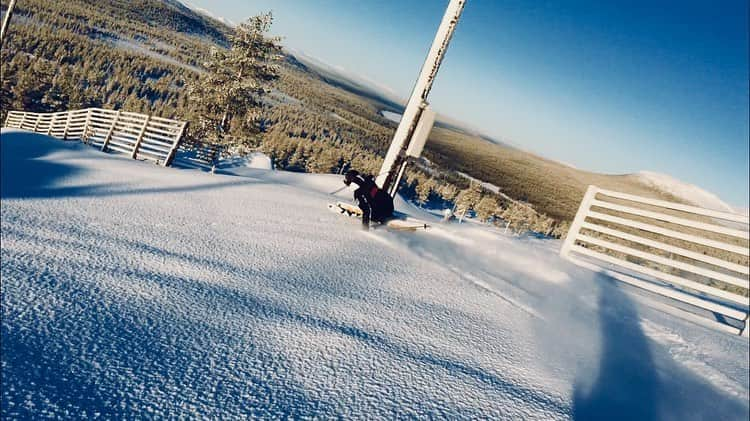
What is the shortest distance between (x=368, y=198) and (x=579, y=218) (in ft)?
10.9

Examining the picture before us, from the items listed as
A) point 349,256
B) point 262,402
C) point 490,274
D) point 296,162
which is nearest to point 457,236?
point 490,274

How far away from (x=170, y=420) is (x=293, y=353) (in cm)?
51

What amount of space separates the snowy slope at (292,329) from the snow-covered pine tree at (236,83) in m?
21.7

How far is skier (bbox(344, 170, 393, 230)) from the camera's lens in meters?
4.16

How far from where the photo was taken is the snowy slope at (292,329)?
1.14 meters

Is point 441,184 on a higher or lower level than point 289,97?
lower

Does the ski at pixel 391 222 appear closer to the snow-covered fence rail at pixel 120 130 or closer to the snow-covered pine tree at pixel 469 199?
the snow-covered fence rail at pixel 120 130

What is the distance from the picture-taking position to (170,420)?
984 millimetres

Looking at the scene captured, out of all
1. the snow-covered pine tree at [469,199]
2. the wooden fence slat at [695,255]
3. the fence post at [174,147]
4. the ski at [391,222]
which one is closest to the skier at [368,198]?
the ski at [391,222]

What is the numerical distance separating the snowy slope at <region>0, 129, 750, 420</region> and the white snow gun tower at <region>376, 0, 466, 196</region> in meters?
1.91

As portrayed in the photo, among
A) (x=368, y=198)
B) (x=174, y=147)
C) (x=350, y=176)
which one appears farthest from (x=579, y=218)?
(x=174, y=147)

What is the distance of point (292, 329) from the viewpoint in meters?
1.62

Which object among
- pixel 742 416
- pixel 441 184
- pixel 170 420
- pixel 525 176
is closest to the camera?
pixel 170 420

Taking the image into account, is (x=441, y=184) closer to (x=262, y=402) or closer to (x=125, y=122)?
(x=125, y=122)
